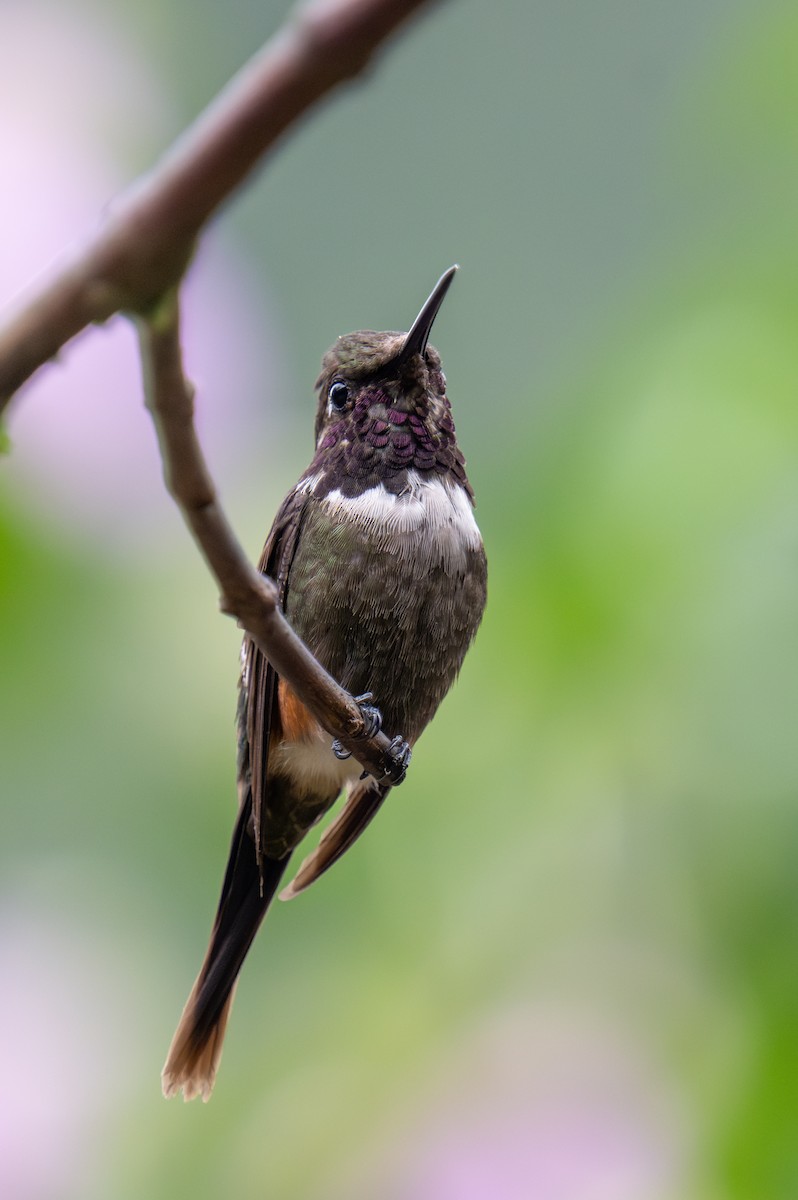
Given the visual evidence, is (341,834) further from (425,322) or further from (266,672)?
(425,322)

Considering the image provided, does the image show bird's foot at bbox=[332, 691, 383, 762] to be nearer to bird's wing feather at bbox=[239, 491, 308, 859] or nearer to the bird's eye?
bird's wing feather at bbox=[239, 491, 308, 859]

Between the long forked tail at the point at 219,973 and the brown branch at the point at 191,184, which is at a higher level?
the brown branch at the point at 191,184

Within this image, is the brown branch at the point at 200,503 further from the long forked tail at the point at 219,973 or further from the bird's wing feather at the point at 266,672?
the long forked tail at the point at 219,973

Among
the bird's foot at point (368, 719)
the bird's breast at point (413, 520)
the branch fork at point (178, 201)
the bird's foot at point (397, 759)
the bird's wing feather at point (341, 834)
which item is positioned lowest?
the bird's wing feather at point (341, 834)

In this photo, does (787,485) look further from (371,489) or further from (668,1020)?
(668,1020)

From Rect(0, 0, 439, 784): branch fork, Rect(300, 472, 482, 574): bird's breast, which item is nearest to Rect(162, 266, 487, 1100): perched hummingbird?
Rect(300, 472, 482, 574): bird's breast

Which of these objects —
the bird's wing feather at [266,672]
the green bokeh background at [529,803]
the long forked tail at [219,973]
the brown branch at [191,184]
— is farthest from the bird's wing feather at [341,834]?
the brown branch at [191,184]
